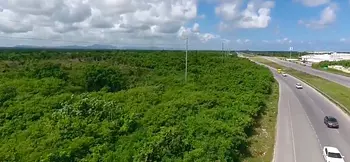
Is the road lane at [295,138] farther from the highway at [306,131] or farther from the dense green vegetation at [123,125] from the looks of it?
the dense green vegetation at [123,125]

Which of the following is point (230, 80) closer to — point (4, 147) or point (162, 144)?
point (162, 144)

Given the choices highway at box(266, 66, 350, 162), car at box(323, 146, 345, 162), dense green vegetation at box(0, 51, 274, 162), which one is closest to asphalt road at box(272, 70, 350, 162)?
highway at box(266, 66, 350, 162)

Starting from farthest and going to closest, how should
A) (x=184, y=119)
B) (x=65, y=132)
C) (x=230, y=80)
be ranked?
(x=230, y=80), (x=184, y=119), (x=65, y=132)

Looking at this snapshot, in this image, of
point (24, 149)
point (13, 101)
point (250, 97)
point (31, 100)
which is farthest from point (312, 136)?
point (13, 101)

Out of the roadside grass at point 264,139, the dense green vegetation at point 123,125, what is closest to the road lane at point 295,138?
the roadside grass at point 264,139

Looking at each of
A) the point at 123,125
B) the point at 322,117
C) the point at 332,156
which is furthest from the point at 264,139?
the point at 123,125

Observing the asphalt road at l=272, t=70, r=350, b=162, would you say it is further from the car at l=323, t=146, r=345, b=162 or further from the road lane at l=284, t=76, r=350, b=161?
the car at l=323, t=146, r=345, b=162

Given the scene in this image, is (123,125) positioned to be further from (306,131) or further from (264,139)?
(306,131)

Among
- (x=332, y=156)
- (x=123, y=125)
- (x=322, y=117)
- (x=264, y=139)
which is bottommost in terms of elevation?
(x=264, y=139)
